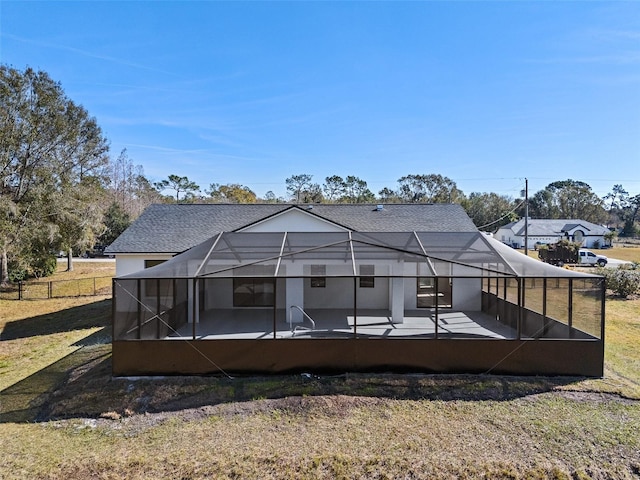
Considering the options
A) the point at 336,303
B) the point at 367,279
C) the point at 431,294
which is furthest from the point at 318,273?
the point at 431,294

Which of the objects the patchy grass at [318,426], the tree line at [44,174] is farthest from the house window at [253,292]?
the tree line at [44,174]

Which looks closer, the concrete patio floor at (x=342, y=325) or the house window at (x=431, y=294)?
the concrete patio floor at (x=342, y=325)

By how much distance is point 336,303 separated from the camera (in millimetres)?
12516

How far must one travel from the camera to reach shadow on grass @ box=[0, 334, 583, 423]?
262 inches

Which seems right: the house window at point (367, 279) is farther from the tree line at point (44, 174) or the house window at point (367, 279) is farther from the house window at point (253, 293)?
the tree line at point (44, 174)

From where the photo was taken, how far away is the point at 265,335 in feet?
27.8

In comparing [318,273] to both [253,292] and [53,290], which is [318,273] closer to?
[253,292]

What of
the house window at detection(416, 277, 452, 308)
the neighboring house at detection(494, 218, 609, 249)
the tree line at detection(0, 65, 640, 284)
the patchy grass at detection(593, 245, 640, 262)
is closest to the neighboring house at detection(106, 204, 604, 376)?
the house window at detection(416, 277, 452, 308)

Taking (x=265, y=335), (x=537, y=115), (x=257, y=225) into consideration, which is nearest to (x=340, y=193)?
(x=537, y=115)

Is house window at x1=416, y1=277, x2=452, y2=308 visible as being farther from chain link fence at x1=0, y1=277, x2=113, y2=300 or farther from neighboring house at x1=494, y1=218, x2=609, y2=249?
neighboring house at x1=494, y1=218, x2=609, y2=249

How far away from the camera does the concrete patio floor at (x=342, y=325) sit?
27.9ft

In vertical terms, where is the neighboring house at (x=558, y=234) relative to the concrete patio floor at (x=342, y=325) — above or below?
above

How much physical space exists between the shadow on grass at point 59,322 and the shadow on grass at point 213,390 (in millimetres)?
5434

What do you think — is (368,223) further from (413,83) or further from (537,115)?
(537,115)
